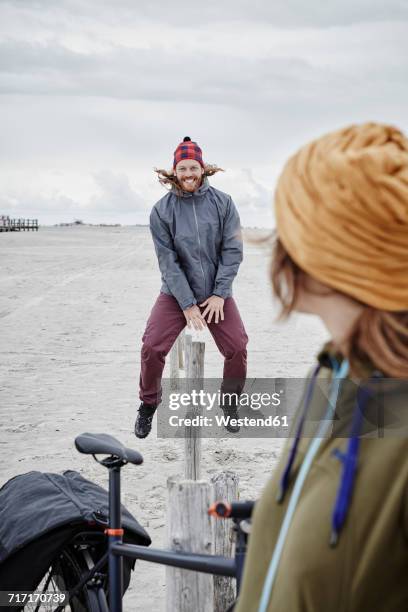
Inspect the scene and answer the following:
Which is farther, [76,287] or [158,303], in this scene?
[76,287]

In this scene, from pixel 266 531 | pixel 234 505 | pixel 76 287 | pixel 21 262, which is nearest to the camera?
pixel 266 531

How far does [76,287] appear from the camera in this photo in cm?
1831

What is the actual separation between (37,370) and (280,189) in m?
8.12

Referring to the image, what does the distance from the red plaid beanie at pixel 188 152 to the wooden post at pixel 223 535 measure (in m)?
2.73

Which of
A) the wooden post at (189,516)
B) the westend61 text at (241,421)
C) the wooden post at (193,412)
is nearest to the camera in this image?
the wooden post at (189,516)

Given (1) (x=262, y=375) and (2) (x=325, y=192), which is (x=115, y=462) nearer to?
(2) (x=325, y=192)

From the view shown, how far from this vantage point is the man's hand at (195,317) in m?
5.02

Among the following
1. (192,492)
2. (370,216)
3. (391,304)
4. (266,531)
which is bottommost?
(192,492)

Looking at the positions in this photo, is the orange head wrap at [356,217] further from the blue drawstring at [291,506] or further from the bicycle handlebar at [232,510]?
the bicycle handlebar at [232,510]

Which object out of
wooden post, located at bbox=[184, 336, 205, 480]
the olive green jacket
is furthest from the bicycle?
wooden post, located at bbox=[184, 336, 205, 480]

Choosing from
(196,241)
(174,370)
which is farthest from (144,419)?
(174,370)

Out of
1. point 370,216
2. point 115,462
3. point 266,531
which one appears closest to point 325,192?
point 370,216

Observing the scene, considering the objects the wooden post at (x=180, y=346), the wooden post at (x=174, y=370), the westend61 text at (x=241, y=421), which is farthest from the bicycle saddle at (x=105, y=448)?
the wooden post at (x=180, y=346)

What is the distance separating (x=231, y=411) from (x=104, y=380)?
3113 mm
